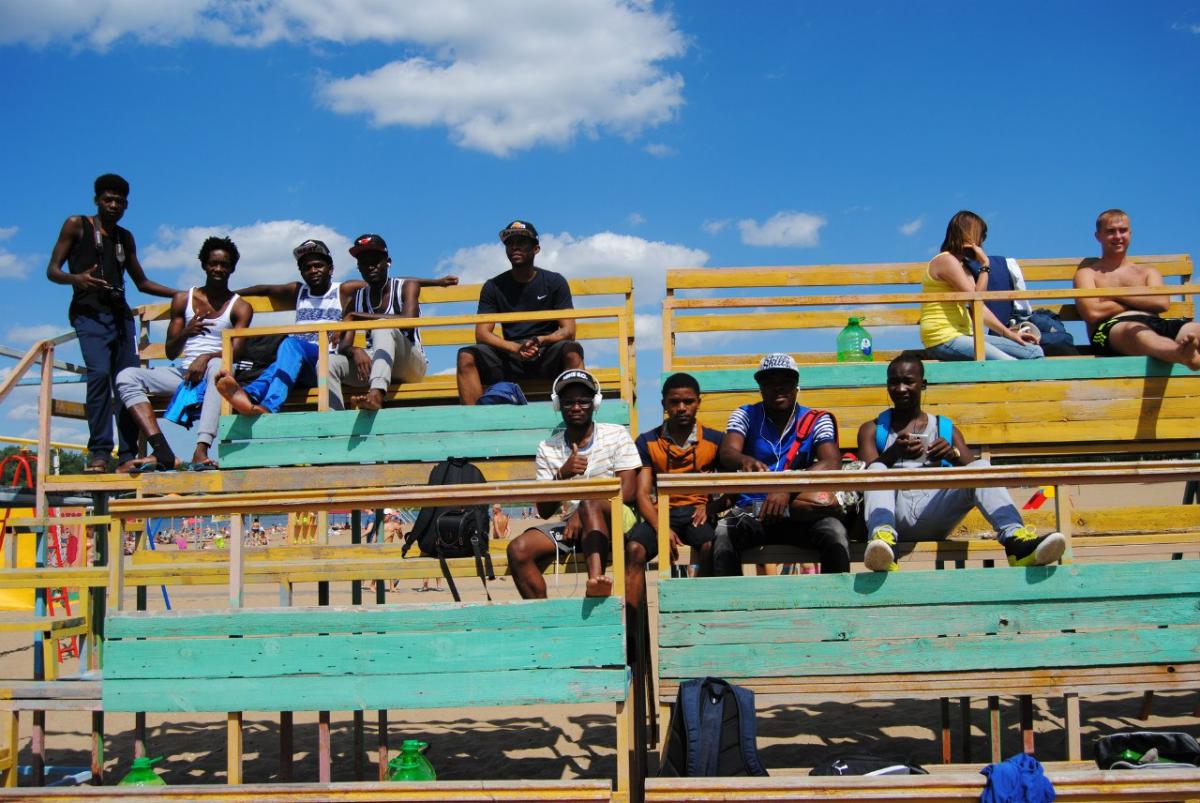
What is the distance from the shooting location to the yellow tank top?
26.8 ft

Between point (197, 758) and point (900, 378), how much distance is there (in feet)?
20.6

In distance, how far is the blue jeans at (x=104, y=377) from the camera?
884cm

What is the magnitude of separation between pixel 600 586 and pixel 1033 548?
2.20 m

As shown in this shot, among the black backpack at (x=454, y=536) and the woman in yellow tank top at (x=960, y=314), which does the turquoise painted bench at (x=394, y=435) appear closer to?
the black backpack at (x=454, y=536)

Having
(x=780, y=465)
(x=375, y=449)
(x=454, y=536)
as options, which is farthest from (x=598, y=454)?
(x=375, y=449)

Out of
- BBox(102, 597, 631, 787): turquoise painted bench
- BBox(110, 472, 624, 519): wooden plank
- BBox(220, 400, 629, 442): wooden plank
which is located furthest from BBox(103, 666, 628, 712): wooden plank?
BBox(220, 400, 629, 442): wooden plank

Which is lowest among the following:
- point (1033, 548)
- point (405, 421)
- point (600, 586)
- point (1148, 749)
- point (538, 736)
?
point (538, 736)

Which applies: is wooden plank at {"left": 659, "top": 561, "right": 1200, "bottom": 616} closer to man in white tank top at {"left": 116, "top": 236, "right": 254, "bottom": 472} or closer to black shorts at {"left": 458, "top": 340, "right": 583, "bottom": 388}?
black shorts at {"left": 458, "top": 340, "right": 583, "bottom": 388}

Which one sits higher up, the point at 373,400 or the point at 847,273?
the point at 847,273

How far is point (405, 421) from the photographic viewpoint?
7773 millimetres

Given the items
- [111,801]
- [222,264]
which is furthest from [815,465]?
[222,264]

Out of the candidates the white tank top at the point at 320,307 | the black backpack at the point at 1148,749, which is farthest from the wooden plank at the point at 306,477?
the black backpack at the point at 1148,749

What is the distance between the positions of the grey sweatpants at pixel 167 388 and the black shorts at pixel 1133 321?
7.25 meters

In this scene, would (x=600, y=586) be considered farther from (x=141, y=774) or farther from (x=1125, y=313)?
(x=1125, y=313)
